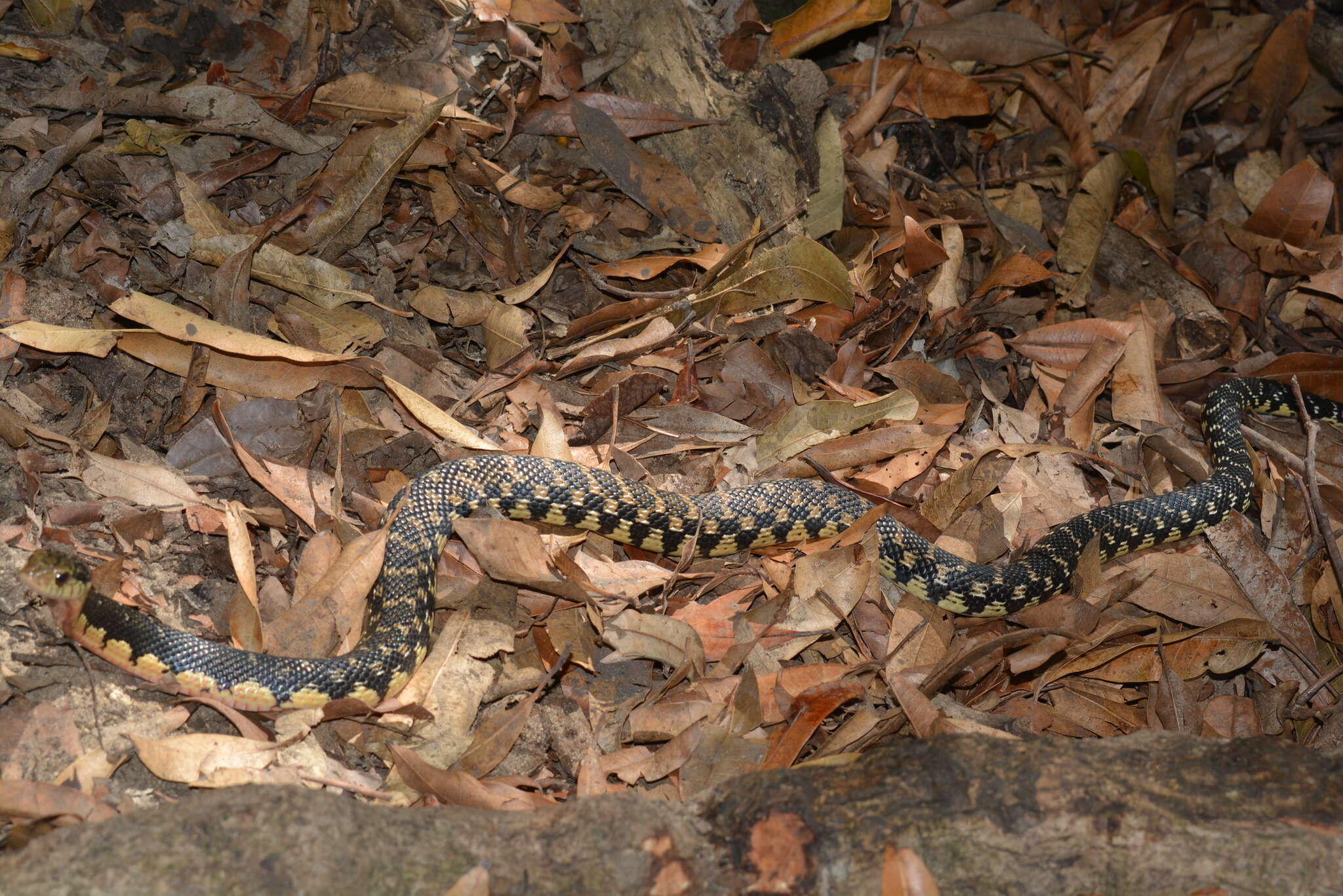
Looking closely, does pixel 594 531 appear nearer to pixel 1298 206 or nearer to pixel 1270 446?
pixel 1270 446

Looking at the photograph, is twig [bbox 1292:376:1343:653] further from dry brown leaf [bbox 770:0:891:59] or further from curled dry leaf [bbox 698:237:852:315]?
dry brown leaf [bbox 770:0:891:59]

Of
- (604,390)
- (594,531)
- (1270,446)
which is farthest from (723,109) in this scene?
(1270,446)

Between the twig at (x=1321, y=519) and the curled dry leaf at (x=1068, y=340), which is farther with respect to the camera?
the curled dry leaf at (x=1068, y=340)

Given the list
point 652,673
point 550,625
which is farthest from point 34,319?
point 652,673

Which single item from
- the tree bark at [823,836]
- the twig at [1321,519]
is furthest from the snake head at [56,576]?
the twig at [1321,519]

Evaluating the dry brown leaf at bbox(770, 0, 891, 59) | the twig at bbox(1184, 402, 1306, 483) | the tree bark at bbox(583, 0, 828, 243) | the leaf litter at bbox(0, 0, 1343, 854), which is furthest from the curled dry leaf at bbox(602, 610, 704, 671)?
the dry brown leaf at bbox(770, 0, 891, 59)

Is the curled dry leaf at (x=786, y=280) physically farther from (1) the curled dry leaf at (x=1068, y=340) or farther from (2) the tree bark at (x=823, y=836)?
(2) the tree bark at (x=823, y=836)
